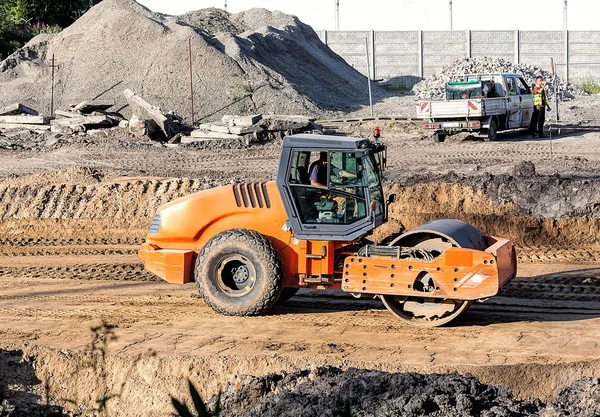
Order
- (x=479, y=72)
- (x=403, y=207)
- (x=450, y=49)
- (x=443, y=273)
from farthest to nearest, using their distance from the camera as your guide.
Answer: (x=450, y=49) → (x=479, y=72) → (x=403, y=207) → (x=443, y=273)

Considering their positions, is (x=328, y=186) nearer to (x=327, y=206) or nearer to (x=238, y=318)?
(x=327, y=206)

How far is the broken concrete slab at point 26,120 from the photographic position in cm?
2612

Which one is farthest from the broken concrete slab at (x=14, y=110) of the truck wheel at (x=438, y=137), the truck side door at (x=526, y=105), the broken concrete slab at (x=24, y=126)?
the truck side door at (x=526, y=105)

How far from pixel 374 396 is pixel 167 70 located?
25.0 meters

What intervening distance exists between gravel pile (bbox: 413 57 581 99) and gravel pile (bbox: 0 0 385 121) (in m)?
3.22

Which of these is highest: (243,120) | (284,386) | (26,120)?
(26,120)

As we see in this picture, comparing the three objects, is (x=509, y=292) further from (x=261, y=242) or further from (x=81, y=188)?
(x=81, y=188)

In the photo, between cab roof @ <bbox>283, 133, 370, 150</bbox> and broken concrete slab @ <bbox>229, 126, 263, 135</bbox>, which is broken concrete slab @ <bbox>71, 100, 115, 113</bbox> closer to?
broken concrete slab @ <bbox>229, 126, 263, 135</bbox>

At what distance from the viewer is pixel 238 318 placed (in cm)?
991

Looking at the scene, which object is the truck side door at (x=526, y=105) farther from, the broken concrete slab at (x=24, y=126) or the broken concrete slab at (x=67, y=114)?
the broken concrete slab at (x=24, y=126)

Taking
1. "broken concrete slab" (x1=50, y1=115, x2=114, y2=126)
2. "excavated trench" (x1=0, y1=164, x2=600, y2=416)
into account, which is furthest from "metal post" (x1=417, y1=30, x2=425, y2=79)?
"excavated trench" (x1=0, y1=164, x2=600, y2=416)

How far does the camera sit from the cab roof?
367 inches

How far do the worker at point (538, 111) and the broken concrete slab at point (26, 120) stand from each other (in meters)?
13.7

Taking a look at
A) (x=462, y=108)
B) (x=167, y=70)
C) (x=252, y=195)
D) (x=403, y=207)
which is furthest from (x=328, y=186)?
(x=167, y=70)
